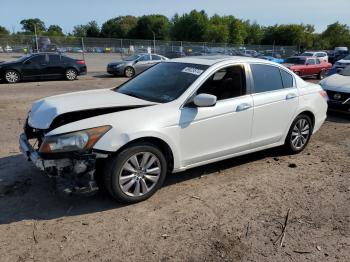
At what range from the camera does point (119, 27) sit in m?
126

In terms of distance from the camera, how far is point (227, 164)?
5625 mm

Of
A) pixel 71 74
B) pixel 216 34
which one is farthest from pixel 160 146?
pixel 216 34

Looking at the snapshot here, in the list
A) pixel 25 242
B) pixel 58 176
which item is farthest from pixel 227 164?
pixel 25 242

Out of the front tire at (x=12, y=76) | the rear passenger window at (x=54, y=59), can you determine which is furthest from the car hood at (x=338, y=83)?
the front tire at (x=12, y=76)

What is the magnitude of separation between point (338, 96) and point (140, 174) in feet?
22.8

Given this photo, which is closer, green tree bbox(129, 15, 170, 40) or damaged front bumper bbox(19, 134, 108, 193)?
damaged front bumper bbox(19, 134, 108, 193)

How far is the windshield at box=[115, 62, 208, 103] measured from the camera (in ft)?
15.3

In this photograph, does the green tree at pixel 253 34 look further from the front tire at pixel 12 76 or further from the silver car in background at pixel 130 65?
the front tire at pixel 12 76

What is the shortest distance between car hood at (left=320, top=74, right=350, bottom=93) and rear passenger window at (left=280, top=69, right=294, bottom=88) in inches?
158

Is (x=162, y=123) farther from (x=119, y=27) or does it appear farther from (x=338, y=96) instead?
(x=119, y=27)

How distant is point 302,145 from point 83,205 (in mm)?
3805

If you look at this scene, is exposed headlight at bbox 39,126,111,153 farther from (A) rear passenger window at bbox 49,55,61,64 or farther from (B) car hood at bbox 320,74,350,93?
(A) rear passenger window at bbox 49,55,61,64

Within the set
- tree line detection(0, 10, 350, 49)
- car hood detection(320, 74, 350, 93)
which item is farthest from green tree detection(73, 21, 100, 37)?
car hood detection(320, 74, 350, 93)

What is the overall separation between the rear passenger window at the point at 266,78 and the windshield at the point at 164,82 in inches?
33.3
